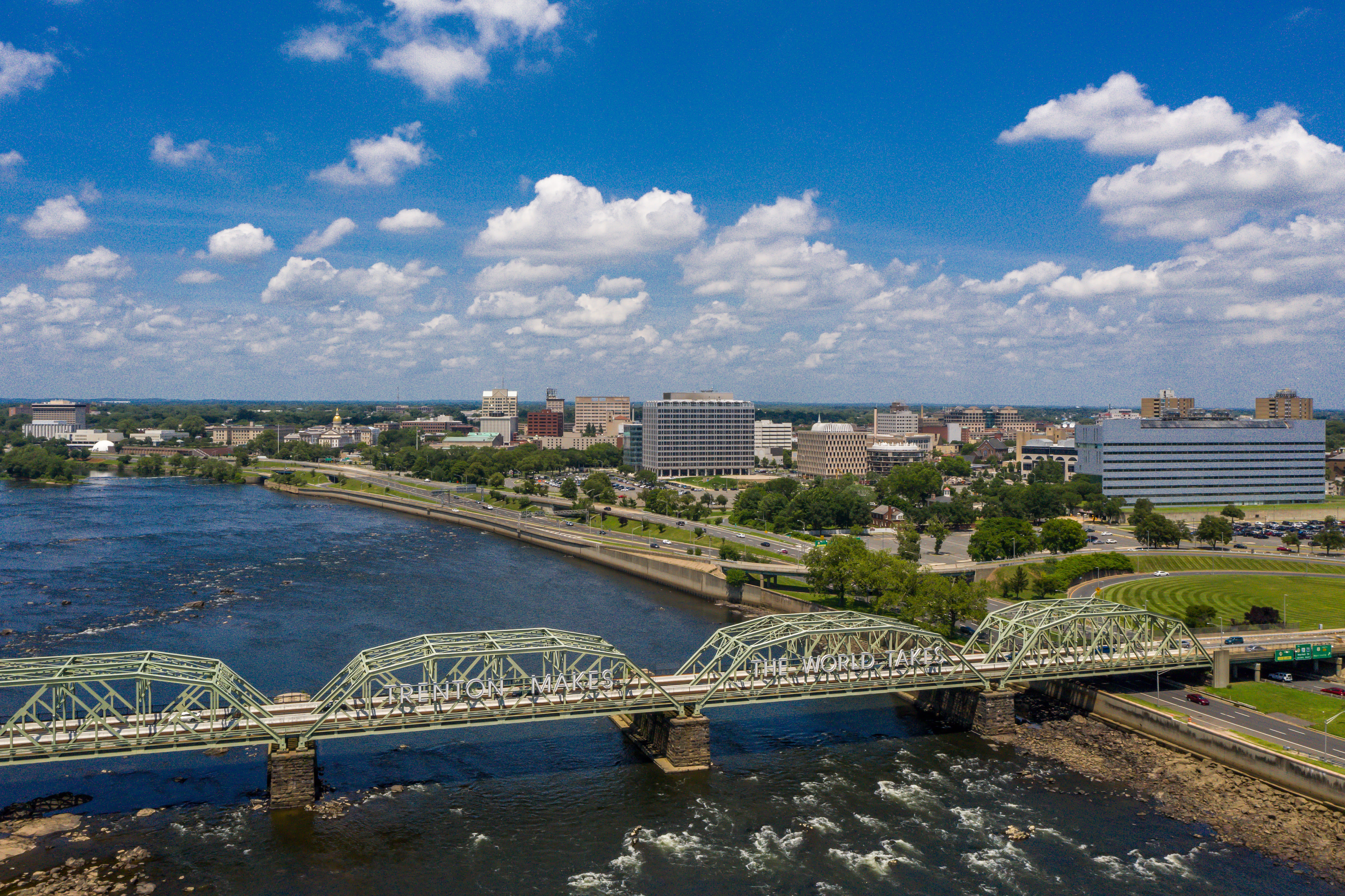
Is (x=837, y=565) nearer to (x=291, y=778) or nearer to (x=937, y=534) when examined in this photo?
(x=937, y=534)

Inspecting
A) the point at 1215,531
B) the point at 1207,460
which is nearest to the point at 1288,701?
the point at 1215,531

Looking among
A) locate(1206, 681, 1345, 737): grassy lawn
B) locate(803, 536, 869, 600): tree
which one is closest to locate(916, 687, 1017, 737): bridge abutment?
locate(1206, 681, 1345, 737): grassy lawn

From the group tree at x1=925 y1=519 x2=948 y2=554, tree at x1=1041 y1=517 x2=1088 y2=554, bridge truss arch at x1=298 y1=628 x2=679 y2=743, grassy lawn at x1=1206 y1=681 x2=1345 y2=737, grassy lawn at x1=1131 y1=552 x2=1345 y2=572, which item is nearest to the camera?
bridge truss arch at x1=298 y1=628 x2=679 y2=743

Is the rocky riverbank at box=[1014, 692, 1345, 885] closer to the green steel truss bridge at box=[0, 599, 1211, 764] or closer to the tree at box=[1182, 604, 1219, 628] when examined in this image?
the green steel truss bridge at box=[0, 599, 1211, 764]

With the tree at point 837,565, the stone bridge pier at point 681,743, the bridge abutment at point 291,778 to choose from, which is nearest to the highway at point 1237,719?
the tree at point 837,565

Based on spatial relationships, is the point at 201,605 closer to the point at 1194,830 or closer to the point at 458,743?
the point at 458,743

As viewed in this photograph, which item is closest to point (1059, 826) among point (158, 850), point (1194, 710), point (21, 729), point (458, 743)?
point (1194, 710)

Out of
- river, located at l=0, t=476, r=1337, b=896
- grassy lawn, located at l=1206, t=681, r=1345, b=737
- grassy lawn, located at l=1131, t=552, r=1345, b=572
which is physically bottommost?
river, located at l=0, t=476, r=1337, b=896

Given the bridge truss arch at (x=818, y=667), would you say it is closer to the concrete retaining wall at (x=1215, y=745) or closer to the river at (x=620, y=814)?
the river at (x=620, y=814)
